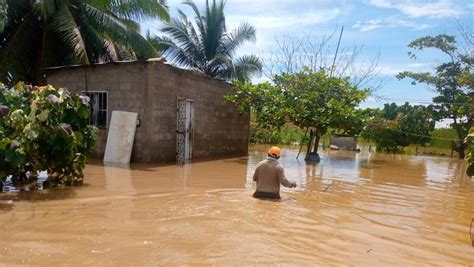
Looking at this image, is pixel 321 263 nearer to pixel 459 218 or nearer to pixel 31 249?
pixel 31 249

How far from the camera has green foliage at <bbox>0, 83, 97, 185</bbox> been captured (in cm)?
698

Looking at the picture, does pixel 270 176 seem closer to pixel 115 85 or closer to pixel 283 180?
pixel 283 180

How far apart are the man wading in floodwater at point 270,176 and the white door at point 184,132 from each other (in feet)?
21.2

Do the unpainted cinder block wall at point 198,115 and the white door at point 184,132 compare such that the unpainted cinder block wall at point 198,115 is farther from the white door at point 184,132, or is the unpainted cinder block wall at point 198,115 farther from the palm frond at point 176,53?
the palm frond at point 176,53

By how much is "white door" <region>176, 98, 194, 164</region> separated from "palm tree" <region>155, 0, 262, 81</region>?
1100cm

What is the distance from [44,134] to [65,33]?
32.1 ft

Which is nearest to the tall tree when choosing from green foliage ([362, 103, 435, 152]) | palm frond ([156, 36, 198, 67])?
green foliage ([362, 103, 435, 152])

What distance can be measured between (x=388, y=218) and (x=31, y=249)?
16.3 feet

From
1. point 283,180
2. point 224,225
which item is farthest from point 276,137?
point 224,225

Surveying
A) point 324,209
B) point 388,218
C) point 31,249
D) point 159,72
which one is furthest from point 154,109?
point 31,249

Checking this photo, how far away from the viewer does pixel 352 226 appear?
604cm

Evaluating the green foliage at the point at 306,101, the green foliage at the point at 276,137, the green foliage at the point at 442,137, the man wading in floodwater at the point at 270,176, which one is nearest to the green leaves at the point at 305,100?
the green foliage at the point at 306,101

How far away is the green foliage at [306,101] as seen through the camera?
53.1 ft

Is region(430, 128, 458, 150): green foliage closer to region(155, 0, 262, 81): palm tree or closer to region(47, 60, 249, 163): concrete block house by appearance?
region(155, 0, 262, 81): palm tree
